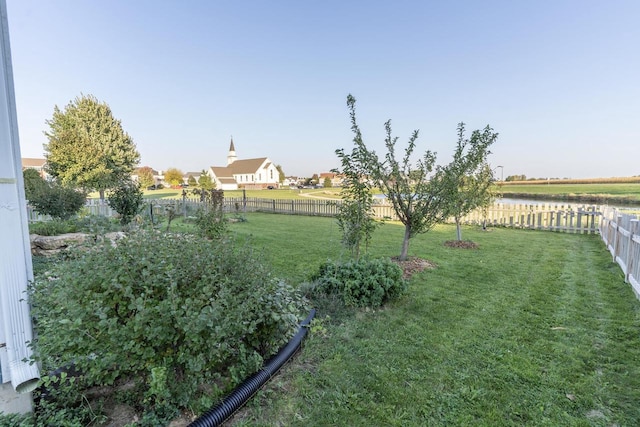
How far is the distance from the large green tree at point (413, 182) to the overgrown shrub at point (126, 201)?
7.56 metres

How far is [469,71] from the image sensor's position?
11.5m

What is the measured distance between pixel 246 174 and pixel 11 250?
67.0 m

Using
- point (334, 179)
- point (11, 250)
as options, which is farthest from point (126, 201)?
point (334, 179)

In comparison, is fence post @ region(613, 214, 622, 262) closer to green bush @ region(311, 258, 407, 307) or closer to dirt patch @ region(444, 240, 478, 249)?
dirt patch @ region(444, 240, 478, 249)

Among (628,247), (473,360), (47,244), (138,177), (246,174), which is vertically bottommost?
(473,360)

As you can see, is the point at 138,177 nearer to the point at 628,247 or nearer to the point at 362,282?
the point at 362,282

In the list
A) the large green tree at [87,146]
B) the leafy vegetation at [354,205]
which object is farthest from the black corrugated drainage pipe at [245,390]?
the large green tree at [87,146]

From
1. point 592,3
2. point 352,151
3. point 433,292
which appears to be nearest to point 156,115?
point 352,151

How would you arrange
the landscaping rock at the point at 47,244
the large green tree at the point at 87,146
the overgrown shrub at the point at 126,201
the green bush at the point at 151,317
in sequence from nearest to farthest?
the green bush at the point at 151,317, the landscaping rock at the point at 47,244, the overgrown shrub at the point at 126,201, the large green tree at the point at 87,146

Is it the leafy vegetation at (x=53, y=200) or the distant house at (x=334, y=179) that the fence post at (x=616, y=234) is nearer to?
the distant house at (x=334, y=179)

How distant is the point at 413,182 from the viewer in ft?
20.0

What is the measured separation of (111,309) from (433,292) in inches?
164

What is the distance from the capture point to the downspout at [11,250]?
1.79 metres

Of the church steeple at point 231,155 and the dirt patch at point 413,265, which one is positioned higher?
the church steeple at point 231,155
